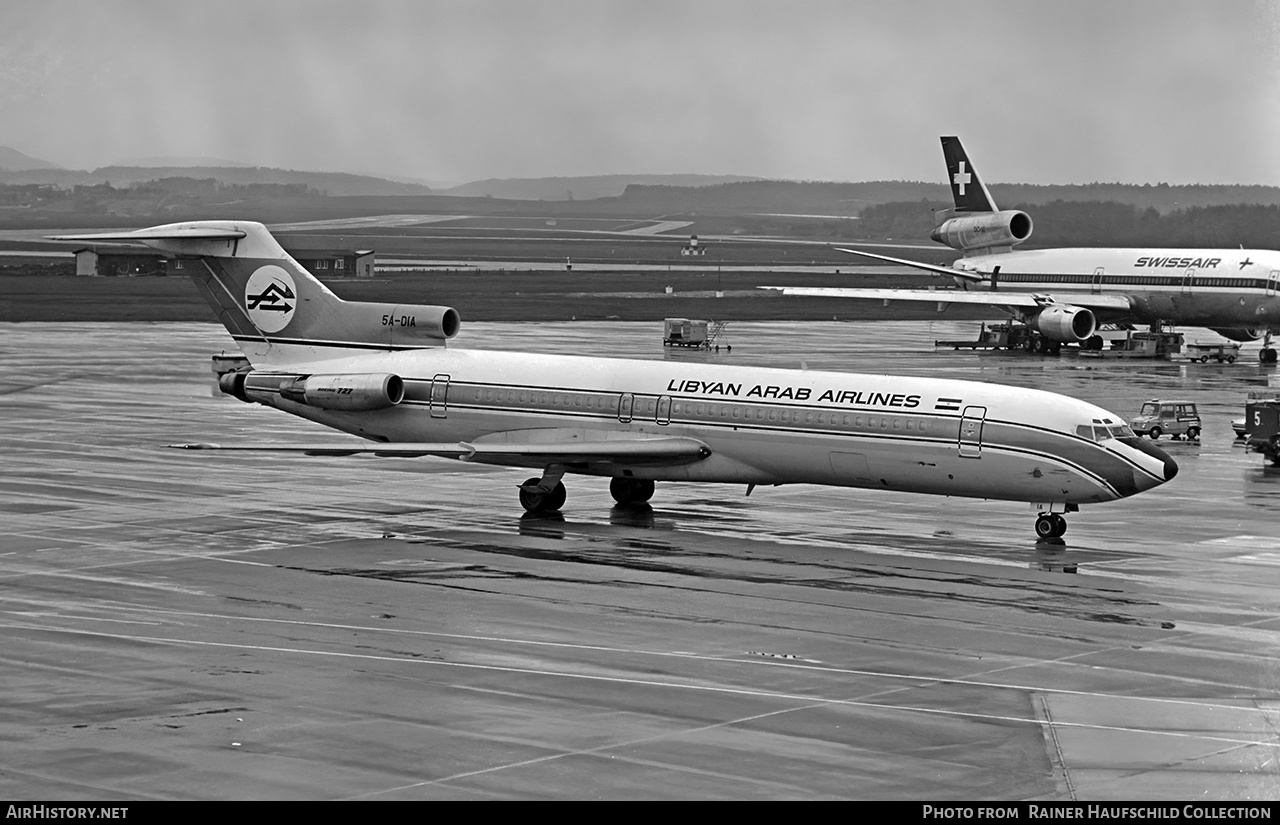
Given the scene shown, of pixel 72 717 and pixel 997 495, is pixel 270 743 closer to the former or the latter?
pixel 72 717

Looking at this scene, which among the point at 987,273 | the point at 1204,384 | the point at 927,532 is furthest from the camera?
the point at 987,273

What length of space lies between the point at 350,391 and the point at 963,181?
56.7 metres

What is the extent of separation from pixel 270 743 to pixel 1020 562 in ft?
52.5

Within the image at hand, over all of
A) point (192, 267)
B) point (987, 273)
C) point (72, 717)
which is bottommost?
point (72, 717)

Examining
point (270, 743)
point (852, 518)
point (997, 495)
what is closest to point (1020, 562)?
point (997, 495)

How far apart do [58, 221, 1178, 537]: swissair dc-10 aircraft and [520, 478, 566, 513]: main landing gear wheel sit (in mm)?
40

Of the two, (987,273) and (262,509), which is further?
(987,273)

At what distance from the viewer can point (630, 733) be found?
741 inches

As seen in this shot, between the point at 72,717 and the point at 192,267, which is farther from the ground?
the point at 192,267

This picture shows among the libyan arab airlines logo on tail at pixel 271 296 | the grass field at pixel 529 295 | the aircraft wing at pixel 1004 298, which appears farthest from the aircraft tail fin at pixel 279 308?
the grass field at pixel 529 295

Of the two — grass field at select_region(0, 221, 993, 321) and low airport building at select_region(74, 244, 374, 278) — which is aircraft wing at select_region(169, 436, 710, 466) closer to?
grass field at select_region(0, 221, 993, 321)

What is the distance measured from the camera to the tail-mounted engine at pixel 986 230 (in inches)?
3364

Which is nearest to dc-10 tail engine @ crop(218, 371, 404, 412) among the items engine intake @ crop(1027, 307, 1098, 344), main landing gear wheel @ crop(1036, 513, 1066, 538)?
main landing gear wheel @ crop(1036, 513, 1066, 538)

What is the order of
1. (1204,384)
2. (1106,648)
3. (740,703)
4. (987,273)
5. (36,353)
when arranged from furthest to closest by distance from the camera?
(987,273), (36,353), (1204,384), (1106,648), (740,703)
